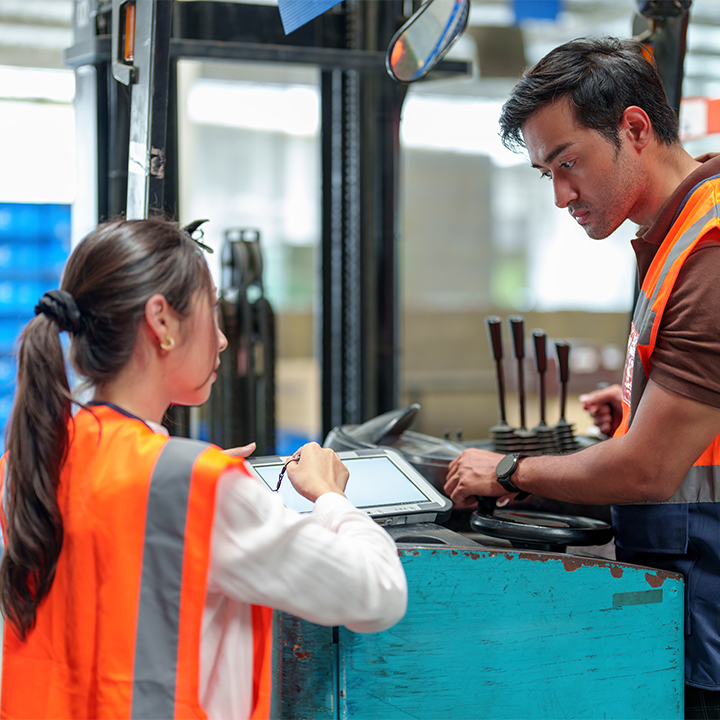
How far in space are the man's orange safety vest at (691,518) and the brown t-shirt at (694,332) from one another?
0.03 meters

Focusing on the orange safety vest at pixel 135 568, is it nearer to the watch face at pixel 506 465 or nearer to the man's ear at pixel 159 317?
the man's ear at pixel 159 317

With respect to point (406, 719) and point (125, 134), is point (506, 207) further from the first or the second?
point (406, 719)

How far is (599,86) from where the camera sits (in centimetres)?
133

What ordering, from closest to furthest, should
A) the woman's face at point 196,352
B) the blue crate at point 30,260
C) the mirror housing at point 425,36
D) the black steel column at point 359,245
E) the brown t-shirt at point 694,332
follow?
the woman's face at point 196,352 < the brown t-shirt at point 694,332 < the mirror housing at point 425,36 < the black steel column at point 359,245 < the blue crate at point 30,260

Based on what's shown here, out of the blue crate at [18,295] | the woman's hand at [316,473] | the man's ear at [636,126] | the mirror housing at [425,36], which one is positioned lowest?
the woman's hand at [316,473]

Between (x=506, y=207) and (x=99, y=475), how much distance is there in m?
6.48

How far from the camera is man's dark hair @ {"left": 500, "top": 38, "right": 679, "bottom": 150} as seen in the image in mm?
1334

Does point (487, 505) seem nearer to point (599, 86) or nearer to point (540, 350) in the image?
point (540, 350)

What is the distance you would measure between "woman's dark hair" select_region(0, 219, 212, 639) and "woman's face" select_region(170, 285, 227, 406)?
21mm

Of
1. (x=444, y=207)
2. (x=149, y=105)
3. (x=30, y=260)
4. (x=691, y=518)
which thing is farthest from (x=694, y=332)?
(x=444, y=207)

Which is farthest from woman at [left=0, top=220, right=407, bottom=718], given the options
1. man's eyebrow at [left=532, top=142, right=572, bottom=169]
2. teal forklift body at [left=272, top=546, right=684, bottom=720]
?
man's eyebrow at [left=532, top=142, right=572, bottom=169]

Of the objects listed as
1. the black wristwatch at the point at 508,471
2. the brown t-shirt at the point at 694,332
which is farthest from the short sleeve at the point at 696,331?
the black wristwatch at the point at 508,471

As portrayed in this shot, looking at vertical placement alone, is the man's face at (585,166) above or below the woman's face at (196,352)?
above

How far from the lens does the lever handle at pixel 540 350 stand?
191 cm
